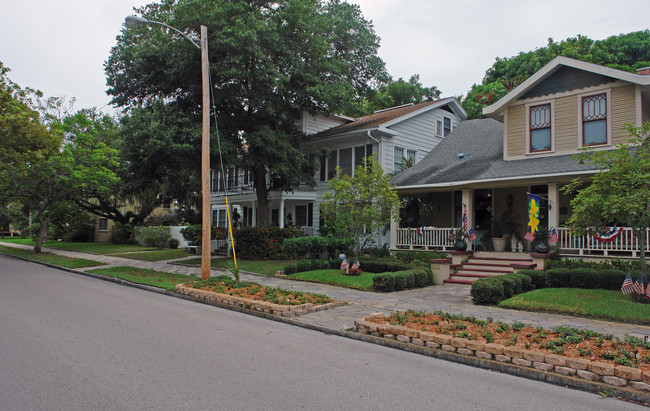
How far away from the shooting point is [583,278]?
36.1 ft

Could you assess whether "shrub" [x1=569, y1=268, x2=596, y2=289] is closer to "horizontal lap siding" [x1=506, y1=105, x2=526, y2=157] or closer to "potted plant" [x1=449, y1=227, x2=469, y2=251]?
"potted plant" [x1=449, y1=227, x2=469, y2=251]

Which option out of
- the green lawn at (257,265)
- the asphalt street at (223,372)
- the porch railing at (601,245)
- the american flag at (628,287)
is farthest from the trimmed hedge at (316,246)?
the american flag at (628,287)

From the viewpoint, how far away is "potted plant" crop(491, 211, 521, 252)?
15.5 m

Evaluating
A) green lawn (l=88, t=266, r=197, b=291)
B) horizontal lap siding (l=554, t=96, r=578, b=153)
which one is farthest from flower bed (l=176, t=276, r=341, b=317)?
horizontal lap siding (l=554, t=96, r=578, b=153)

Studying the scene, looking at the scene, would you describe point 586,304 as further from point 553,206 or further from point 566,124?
point 566,124

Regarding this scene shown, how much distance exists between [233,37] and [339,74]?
5721 millimetres

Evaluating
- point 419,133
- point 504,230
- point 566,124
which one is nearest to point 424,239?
point 504,230

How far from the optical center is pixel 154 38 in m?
20.0

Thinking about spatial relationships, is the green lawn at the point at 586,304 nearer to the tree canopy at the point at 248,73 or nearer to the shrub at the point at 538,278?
the shrub at the point at 538,278

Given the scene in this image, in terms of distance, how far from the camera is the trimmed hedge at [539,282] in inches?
394

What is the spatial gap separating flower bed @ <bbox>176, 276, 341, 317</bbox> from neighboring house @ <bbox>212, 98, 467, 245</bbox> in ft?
34.9

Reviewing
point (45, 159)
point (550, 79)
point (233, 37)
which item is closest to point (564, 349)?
point (550, 79)

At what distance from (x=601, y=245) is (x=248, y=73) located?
1402cm

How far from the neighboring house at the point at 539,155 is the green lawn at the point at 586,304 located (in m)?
3.00
